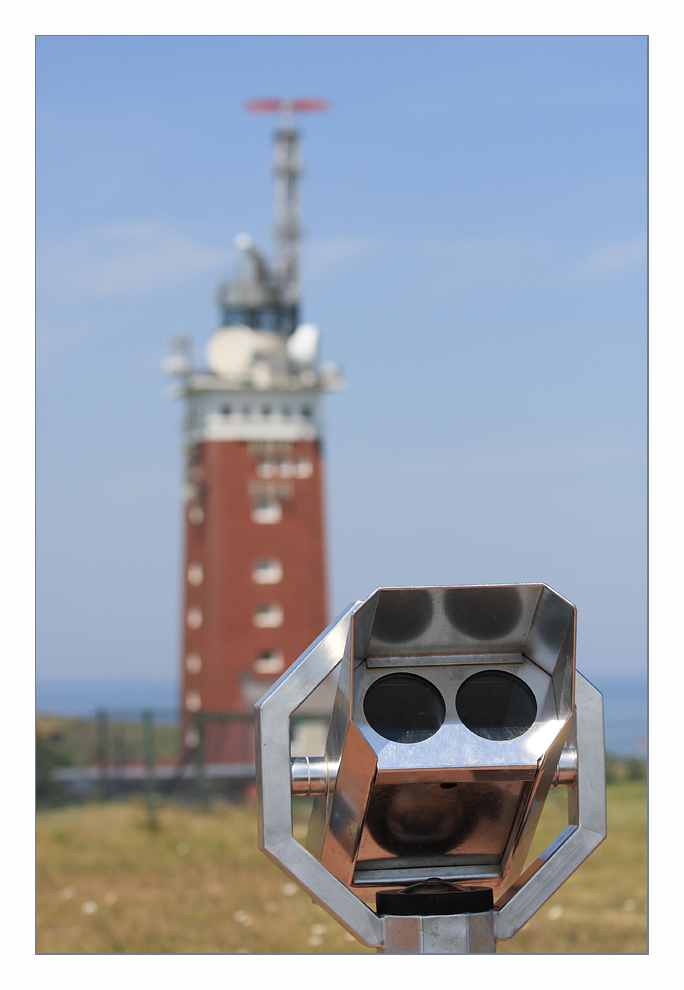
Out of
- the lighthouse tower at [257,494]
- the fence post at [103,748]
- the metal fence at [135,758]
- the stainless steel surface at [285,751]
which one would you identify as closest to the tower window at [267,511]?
the lighthouse tower at [257,494]

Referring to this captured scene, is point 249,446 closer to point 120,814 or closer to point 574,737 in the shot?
point 120,814

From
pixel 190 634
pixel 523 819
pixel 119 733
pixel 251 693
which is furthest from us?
pixel 190 634

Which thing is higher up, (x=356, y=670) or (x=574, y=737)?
(x=356, y=670)

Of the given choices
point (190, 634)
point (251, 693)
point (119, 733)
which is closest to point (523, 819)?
point (119, 733)

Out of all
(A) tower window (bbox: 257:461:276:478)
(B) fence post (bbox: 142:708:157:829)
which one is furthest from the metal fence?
(A) tower window (bbox: 257:461:276:478)

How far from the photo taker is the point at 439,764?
1.42 m

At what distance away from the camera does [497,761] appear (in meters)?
1.44

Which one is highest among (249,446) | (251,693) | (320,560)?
(249,446)

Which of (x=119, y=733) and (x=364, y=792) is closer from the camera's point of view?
(x=364, y=792)

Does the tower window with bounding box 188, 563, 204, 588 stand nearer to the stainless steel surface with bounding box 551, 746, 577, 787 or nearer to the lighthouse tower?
the lighthouse tower

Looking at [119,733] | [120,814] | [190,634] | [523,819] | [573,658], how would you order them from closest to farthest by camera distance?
[573,658] → [523,819] → [120,814] → [119,733] → [190,634]

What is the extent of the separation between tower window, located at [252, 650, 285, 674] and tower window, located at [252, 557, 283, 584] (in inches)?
47.7

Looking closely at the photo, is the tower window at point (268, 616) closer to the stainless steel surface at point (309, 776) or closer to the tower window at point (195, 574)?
the tower window at point (195, 574)

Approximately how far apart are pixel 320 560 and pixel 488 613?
16326 millimetres
